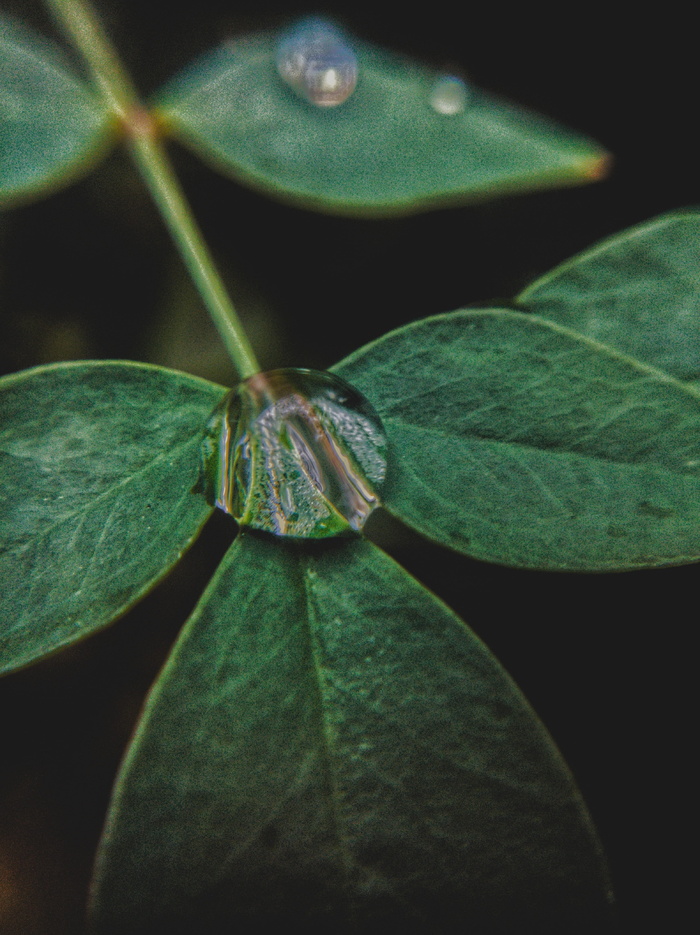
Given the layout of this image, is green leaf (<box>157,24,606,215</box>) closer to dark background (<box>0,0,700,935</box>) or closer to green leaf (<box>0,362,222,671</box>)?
dark background (<box>0,0,700,935</box>)

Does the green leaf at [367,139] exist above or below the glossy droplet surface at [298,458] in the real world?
above

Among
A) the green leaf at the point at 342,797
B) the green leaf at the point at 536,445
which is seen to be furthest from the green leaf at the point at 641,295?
the green leaf at the point at 342,797

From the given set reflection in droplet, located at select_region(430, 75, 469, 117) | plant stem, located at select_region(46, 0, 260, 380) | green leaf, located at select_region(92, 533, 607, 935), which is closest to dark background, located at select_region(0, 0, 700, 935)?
plant stem, located at select_region(46, 0, 260, 380)

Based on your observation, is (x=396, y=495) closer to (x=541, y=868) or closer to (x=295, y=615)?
(x=295, y=615)

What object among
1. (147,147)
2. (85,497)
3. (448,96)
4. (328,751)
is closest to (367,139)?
(448,96)

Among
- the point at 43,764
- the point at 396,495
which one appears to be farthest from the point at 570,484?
the point at 43,764

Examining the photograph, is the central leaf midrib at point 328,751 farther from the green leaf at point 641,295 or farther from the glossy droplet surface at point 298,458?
the green leaf at point 641,295
